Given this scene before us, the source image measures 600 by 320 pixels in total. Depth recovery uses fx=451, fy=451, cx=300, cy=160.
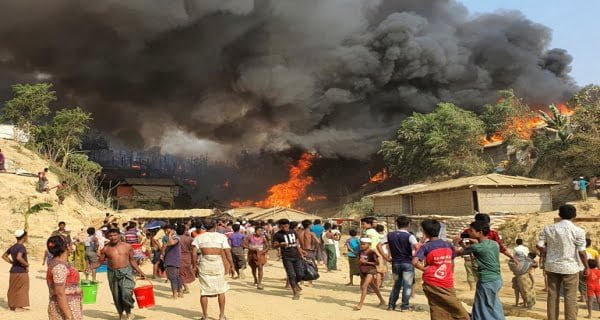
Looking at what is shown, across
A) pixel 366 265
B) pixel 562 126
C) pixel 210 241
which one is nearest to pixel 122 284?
pixel 210 241

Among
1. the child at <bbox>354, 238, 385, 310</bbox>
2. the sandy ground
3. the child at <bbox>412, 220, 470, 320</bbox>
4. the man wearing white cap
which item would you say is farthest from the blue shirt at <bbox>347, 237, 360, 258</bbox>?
the man wearing white cap

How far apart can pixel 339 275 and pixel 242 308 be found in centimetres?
595

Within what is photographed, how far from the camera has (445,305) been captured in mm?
5441

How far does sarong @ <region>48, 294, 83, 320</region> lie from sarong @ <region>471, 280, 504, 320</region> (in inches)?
186

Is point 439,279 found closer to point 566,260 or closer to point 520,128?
point 566,260

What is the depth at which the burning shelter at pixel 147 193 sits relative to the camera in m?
47.9

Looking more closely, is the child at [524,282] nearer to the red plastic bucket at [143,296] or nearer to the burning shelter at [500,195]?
the red plastic bucket at [143,296]

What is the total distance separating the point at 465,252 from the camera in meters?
5.44

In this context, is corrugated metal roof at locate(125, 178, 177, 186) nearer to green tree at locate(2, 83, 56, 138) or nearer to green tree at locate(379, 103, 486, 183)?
green tree at locate(2, 83, 56, 138)

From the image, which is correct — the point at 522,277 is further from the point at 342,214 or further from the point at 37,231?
the point at 342,214

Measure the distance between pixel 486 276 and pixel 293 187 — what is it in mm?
56793

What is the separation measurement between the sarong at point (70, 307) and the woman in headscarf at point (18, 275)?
366 cm

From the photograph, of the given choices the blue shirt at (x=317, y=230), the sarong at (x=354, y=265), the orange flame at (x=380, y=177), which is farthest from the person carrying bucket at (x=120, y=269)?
the orange flame at (x=380, y=177)

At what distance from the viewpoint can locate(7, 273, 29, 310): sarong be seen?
8305 mm
